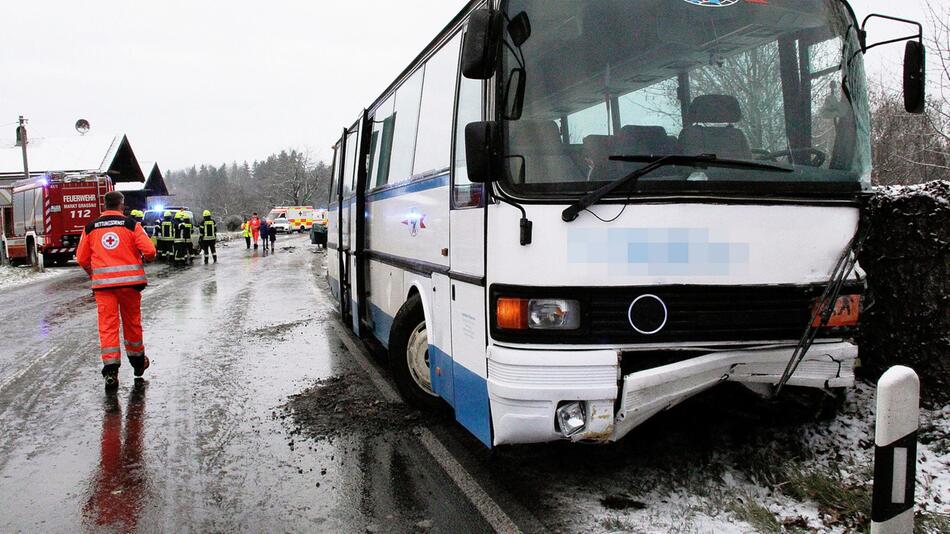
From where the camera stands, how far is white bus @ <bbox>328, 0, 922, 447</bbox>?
3574 mm

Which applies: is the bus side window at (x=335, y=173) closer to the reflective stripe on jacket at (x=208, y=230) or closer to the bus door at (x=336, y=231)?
the bus door at (x=336, y=231)

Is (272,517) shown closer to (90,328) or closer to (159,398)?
(159,398)

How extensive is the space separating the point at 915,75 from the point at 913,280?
4.23 ft

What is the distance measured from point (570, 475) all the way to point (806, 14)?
2978 millimetres

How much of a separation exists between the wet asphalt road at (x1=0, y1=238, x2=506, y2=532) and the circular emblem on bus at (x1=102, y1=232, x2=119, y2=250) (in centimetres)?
135

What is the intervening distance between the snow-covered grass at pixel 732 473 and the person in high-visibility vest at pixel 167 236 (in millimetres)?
22886

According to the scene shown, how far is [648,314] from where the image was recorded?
361 cm

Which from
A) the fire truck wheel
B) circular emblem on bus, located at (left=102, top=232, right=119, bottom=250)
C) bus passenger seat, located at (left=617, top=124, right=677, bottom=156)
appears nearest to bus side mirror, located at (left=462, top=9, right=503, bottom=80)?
bus passenger seat, located at (left=617, top=124, right=677, bottom=156)

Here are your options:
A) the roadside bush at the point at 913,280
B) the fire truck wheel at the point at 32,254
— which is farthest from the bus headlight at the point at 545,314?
the fire truck wheel at the point at 32,254

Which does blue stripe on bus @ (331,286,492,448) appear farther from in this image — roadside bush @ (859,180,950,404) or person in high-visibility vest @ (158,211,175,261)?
person in high-visibility vest @ (158,211,175,261)

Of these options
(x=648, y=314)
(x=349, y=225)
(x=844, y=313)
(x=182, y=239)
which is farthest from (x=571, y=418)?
(x=182, y=239)

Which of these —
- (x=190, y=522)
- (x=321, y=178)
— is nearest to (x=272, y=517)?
(x=190, y=522)

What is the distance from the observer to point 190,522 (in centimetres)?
391

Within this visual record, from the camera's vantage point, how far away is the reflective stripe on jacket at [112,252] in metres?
6.93
